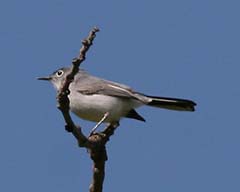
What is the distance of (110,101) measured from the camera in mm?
8680

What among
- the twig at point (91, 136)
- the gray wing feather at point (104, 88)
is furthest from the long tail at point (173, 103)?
the twig at point (91, 136)

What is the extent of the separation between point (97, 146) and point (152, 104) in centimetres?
260

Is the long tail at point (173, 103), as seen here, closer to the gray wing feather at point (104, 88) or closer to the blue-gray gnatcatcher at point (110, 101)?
the blue-gray gnatcatcher at point (110, 101)

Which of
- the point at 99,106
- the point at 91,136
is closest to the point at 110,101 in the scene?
the point at 99,106

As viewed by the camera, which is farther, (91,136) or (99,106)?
(99,106)

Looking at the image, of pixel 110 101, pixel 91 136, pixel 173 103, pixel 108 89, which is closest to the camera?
pixel 91 136

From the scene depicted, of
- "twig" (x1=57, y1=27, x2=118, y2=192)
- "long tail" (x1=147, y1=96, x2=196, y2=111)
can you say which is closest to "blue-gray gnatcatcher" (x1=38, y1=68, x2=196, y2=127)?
"long tail" (x1=147, y1=96, x2=196, y2=111)

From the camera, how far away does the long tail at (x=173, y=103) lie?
838cm

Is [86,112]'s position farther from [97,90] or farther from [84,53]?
[84,53]

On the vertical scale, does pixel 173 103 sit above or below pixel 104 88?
below

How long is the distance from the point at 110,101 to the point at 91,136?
2.24 metres

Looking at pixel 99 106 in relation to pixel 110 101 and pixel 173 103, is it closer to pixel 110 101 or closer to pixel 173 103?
pixel 110 101

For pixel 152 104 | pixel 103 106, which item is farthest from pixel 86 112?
pixel 152 104

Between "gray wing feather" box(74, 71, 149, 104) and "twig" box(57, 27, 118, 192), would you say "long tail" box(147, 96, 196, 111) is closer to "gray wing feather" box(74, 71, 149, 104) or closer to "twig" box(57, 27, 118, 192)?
"gray wing feather" box(74, 71, 149, 104)
